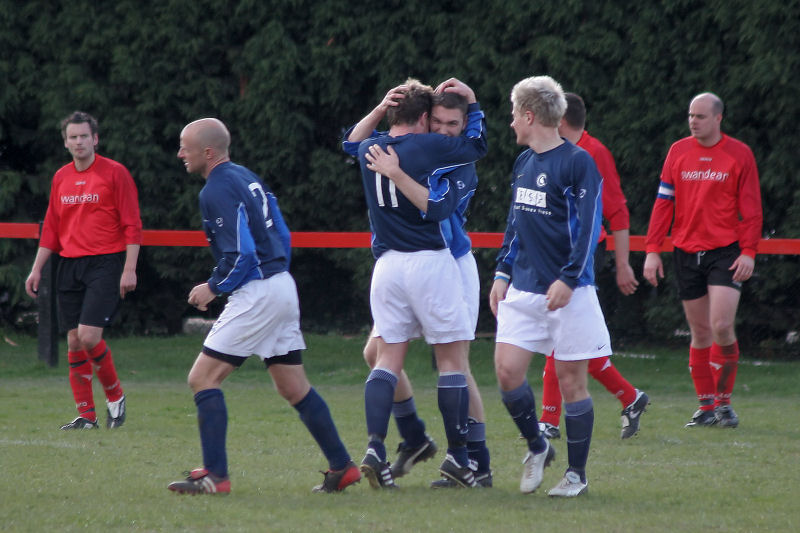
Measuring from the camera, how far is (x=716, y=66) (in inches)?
427

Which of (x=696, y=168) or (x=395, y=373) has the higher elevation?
(x=696, y=168)

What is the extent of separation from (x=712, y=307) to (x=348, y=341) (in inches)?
221

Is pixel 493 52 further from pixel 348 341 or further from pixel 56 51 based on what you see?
pixel 56 51

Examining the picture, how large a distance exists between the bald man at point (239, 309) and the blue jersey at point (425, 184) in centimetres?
51

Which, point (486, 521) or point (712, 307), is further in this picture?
point (712, 307)

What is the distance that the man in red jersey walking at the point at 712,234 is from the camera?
7.87 meters

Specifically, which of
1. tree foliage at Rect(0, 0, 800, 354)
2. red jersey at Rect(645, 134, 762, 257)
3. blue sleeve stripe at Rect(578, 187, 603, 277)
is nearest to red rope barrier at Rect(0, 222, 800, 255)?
tree foliage at Rect(0, 0, 800, 354)

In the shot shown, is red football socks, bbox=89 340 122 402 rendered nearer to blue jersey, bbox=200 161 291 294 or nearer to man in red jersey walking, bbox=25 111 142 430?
man in red jersey walking, bbox=25 111 142 430

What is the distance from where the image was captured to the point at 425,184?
540 centimetres

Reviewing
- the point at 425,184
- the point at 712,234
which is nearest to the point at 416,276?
the point at 425,184

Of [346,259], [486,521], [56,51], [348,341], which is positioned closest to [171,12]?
[56,51]

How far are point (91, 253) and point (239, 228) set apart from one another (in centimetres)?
308

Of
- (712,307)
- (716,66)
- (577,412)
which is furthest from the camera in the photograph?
(716,66)

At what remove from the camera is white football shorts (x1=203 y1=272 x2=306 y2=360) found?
531 cm
